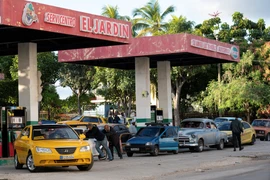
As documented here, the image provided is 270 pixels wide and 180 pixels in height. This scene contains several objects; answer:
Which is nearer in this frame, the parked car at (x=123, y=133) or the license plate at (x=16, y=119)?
the license plate at (x=16, y=119)

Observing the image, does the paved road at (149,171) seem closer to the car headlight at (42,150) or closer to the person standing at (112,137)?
the car headlight at (42,150)

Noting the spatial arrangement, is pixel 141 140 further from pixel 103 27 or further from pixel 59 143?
pixel 59 143

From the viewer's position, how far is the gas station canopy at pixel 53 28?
77.3 feet

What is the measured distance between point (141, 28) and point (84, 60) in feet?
88.5

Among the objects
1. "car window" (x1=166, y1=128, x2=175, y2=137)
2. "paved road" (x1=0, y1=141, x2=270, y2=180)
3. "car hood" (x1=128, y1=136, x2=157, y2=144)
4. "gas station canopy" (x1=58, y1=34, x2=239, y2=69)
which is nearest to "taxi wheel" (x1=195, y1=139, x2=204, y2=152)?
"car window" (x1=166, y1=128, x2=175, y2=137)

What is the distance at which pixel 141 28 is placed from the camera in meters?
64.1

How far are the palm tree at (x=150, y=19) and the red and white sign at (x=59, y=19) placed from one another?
120ft

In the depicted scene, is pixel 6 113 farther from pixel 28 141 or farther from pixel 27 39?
pixel 28 141

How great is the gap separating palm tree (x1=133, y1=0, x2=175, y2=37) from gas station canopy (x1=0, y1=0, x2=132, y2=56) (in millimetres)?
31825

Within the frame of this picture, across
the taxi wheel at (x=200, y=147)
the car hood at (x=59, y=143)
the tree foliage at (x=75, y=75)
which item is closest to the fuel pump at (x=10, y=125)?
the car hood at (x=59, y=143)

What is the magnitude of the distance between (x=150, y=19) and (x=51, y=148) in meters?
47.2

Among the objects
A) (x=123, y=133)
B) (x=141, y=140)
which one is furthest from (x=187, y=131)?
(x=141, y=140)

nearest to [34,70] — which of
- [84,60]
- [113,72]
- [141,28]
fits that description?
[84,60]

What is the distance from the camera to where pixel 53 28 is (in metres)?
25.2
